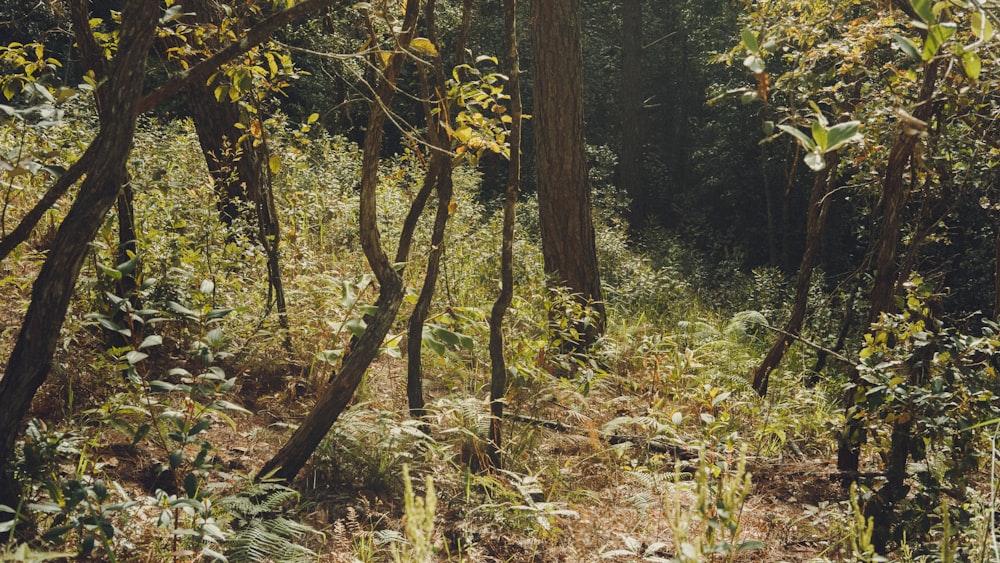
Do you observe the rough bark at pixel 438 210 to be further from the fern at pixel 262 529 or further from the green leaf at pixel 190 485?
the green leaf at pixel 190 485

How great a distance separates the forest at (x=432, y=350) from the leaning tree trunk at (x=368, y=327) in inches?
0.5

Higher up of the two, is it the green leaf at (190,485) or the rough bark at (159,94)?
the rough bark at (159,94)

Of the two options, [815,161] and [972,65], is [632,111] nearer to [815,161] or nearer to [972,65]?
[972,65]

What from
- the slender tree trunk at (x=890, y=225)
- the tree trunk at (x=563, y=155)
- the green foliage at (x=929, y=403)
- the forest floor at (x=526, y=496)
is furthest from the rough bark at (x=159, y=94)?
the tree trunk at (x=563, y=155)

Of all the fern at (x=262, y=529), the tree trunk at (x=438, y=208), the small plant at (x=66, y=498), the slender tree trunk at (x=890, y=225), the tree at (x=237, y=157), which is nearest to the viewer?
the small plant at (x=66, y=498)

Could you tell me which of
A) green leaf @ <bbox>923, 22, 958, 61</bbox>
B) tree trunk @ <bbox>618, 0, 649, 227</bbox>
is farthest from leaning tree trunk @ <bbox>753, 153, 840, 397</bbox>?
tree trunk @ <bbox>618, 0, 649, 227</bbox>

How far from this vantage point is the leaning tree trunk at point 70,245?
223 cm

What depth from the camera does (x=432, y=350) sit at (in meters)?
3.65

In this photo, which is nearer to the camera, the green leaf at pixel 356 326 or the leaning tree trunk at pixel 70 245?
the leaning tree trunk at pixel 70 245

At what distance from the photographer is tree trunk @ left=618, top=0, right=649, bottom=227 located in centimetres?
1609

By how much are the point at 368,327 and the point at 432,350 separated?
1.93 feet

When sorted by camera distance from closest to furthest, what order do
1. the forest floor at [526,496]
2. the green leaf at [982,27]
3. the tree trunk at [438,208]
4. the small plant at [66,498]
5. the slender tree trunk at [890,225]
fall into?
1. the green leaf at [982,27]
2. the small plant at [66,498]
3. the forest floor at [526,496]
4. the slender tree trunk at [890,225]
5. the tree trunk at [438,208]

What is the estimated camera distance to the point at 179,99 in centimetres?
1508

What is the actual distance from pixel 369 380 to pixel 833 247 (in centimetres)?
1375
